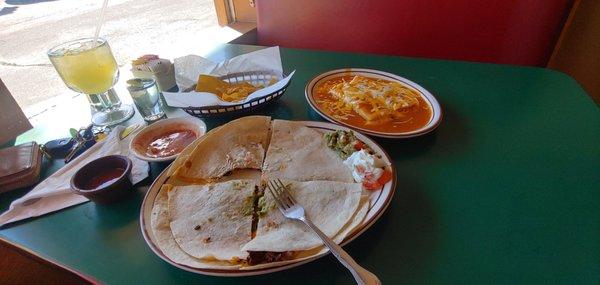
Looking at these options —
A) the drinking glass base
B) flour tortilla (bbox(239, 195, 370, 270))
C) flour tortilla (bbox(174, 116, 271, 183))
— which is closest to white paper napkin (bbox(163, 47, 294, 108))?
the drinking glass base

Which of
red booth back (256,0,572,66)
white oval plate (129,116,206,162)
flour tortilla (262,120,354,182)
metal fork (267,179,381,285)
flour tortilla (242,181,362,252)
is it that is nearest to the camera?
metal fork (267,179,381,285)

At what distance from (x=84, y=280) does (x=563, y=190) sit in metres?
1.13

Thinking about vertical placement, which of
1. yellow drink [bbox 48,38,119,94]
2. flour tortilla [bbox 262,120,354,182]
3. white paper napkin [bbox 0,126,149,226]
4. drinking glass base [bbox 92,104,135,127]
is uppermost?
yellow drink [bbox 48,38,119,94]

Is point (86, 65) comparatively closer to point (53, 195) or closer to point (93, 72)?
point (93, 72)

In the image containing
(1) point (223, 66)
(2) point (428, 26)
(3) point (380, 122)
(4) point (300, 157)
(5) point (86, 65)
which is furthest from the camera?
(2) point (428, 26)

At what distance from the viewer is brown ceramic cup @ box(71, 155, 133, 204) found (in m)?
0.89

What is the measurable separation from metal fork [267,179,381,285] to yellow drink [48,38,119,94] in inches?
37.6

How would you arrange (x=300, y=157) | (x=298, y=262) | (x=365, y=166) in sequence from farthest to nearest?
(x=300, y=157)
(x=365, y=166)
(x=298, y=262)

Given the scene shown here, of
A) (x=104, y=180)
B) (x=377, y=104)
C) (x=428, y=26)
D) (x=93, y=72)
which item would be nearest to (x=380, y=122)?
(x=377, y=104)

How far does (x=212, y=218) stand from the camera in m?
0.84

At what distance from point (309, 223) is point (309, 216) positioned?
64 millimetres

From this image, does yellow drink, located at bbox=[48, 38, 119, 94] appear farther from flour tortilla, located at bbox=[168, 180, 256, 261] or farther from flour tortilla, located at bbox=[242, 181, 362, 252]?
flour tortilla, located at bbox=[242, 181, 362, 252]

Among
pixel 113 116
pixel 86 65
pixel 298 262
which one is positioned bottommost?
pixel 113 116

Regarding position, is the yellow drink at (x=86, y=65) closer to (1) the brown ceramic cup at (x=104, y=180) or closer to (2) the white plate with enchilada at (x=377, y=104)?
(1) the brown ceramic cup at (x=104, y=180)
